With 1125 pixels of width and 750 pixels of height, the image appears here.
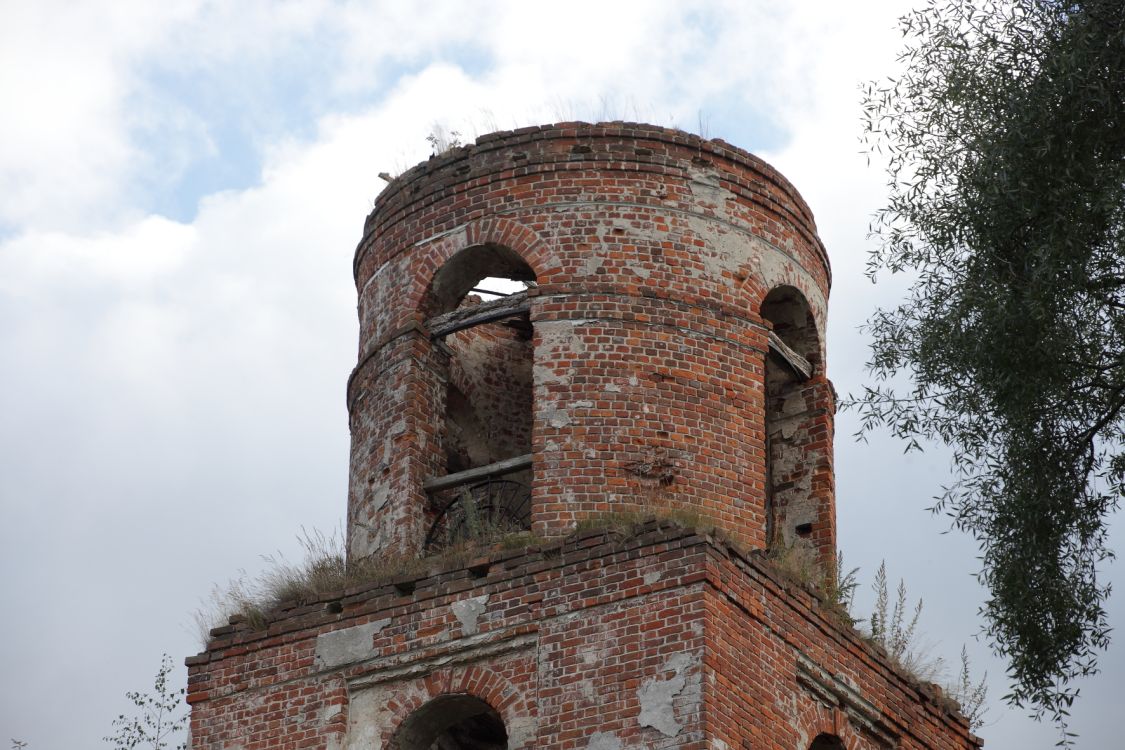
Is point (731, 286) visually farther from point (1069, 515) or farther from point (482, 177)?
point (1069, 515)

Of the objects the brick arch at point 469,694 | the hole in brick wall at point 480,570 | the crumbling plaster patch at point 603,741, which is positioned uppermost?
the hole in brick wall at point 480,570

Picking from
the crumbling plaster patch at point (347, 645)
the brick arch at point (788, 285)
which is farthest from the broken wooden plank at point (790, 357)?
the crumbling plaster patch at point (347, 645)

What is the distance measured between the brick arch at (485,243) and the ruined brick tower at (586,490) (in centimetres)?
2

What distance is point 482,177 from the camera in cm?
1753

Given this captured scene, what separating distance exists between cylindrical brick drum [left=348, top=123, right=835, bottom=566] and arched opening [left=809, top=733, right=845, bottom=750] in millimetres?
1564

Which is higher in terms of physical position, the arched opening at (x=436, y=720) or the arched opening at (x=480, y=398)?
the arched opening at (x=480, y=398)

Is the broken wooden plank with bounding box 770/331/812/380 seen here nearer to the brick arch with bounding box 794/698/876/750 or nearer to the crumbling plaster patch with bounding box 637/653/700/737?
the brick arch with bounding box 794/698/876/750

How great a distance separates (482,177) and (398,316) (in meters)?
1.36

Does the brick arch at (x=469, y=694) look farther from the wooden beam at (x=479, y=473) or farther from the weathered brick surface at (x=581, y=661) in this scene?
the wooden beam at (x=479, y=473)

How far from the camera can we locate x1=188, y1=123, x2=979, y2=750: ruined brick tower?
584 inches

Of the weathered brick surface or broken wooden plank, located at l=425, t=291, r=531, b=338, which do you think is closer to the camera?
the weathered brick surface

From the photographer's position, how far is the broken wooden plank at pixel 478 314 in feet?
55.9

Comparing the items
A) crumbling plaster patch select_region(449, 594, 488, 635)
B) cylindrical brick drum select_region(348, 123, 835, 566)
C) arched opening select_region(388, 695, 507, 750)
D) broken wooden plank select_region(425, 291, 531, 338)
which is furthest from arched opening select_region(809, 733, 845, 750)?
broken wooden plank select_region(425, 291, 531, 338)

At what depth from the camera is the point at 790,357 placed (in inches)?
695
